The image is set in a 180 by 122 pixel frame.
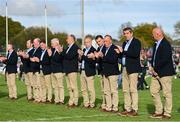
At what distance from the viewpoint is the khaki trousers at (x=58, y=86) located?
16047 mm

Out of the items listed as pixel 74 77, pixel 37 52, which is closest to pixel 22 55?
pixel 37 52

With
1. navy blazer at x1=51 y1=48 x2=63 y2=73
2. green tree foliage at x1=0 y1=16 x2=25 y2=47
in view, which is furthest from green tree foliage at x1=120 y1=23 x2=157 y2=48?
navy blazer at x1=51 y1=48 x2=63 y2=73

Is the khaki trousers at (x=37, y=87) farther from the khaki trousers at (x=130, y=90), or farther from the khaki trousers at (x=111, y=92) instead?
the khaki trousers at (x=130, y=90)

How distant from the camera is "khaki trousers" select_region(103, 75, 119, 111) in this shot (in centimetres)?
1391

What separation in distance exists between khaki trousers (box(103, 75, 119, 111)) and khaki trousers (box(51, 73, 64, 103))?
90.4 inches

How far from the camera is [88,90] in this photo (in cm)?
1508

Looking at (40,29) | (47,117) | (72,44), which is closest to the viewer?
(47,117)

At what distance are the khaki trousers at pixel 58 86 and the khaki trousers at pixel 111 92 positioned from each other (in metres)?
2.30

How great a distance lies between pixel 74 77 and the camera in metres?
15.4

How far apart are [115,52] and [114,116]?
1.92m

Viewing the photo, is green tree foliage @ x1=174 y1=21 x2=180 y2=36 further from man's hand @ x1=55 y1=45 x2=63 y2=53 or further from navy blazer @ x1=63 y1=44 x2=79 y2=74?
navy blazer @ x1=63 y1=44 x2=79 y2=74

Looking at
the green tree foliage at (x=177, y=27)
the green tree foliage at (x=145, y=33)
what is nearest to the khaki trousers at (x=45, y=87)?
the green tree foliage at (x=177, y=27)

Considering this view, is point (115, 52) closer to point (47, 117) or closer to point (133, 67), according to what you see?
point (133, 67)

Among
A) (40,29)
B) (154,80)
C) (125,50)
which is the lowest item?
(154,80)
